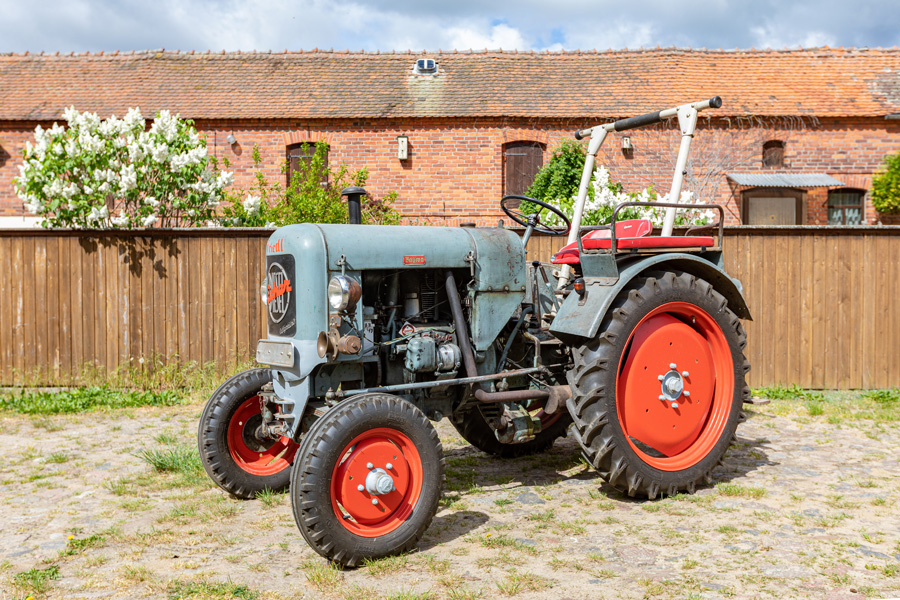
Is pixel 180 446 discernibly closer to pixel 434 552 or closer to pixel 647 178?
pixel 434 552

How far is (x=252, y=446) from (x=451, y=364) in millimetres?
1322

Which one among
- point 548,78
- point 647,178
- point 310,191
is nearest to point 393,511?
point 310,191

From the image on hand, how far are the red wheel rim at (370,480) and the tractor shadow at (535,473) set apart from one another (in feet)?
2.74

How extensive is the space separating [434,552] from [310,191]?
23.0 ft

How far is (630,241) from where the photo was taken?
4.30m

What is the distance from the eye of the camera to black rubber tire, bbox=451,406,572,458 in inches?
199

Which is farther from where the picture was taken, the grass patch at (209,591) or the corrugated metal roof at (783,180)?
the corrugated metal roof at (783,180)

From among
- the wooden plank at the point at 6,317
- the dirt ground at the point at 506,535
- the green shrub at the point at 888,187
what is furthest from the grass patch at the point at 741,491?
the green shrub at the point at 888,187

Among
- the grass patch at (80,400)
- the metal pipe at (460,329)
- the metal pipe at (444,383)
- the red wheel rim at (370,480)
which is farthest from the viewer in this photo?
the grass patch at (80,400)

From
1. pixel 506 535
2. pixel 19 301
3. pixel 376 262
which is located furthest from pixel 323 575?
pixel 19 301

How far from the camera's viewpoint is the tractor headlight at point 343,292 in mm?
3549

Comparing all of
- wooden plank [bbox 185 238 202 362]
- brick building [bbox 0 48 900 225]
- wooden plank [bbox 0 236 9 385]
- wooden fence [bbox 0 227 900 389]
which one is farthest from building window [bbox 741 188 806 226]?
wooden plank [bbox 0 236 9 385]

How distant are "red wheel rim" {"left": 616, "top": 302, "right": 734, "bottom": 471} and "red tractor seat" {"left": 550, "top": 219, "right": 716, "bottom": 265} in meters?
0.39

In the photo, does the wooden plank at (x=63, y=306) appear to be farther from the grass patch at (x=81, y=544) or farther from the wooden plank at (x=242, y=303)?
the grass patch at (x=81, y=544)
